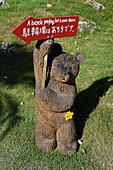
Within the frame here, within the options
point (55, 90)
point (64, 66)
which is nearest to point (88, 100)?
point (55, 90)

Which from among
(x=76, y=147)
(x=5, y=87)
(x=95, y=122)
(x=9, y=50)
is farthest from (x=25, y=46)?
(x=76, y=147)

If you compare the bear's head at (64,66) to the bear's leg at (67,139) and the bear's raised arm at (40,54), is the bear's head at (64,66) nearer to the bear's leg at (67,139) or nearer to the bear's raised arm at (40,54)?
the bear's raised arm at (40,54)

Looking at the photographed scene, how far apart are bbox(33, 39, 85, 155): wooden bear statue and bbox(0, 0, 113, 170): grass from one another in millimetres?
357

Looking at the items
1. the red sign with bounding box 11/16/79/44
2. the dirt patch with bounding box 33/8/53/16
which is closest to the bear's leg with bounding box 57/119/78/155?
the red sign with bounding box 11/16/79/44

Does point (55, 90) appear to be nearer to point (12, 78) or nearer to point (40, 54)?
point (40, 54)

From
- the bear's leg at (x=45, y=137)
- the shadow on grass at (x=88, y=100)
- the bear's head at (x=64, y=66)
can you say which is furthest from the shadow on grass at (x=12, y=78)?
the bear's head at (x=64, y=66)

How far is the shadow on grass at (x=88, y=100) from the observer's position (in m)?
3.44

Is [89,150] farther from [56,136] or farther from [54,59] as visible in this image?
[54,59]

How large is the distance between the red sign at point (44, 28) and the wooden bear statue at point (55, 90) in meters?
0.12

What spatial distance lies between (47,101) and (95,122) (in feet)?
4.71

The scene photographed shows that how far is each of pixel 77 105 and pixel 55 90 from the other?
1.46 metres

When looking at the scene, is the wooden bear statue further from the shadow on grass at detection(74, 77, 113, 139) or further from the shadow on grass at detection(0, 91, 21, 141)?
the shadow on grass at detection(0, 91, 21, 141)

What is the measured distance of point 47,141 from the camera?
2.79 m

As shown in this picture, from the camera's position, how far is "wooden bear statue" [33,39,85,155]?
2266 millimetres
